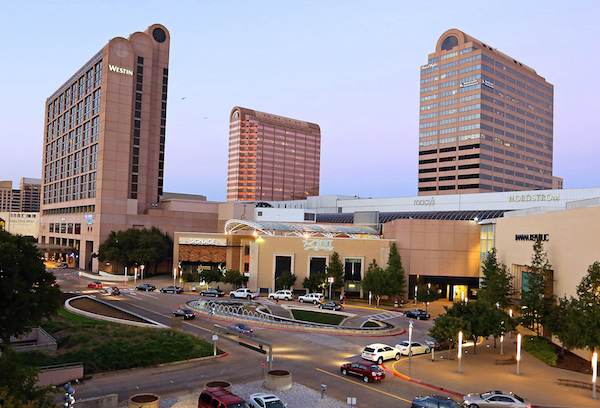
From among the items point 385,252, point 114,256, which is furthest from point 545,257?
point 114,256

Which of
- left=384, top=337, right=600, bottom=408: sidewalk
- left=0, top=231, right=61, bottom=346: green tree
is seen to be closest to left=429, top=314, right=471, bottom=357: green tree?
left=384, top=337, right=600, bottom=408: sidewalk

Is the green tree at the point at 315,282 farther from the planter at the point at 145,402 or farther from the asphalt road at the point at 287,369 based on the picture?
the planter at the point at 145,402

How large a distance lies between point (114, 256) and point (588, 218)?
83758 mm

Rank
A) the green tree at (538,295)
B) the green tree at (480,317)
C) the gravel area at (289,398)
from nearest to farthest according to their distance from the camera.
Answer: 1. the gravel area at (289,398)
2. the green tree at (480,317)
3. the green tree at (538,295)

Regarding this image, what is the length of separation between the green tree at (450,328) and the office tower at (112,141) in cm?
8377

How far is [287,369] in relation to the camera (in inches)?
1254

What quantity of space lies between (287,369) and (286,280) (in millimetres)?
39600

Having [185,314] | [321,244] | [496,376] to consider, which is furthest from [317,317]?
[496,376]

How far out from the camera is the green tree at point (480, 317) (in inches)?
1425

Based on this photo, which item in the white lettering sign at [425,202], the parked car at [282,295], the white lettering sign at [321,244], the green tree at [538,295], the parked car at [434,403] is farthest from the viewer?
the white lettering sign at [425,202]

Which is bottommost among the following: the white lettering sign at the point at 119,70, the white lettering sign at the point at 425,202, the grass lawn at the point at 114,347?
the grass lawn at the point at 114,347

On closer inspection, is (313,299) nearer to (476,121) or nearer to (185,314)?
(185,314)

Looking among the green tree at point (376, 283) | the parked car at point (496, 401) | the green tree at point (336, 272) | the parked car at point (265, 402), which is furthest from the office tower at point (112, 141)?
the parked car at point (496, 401)

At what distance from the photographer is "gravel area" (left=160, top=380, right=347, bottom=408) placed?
24469 millimetres
